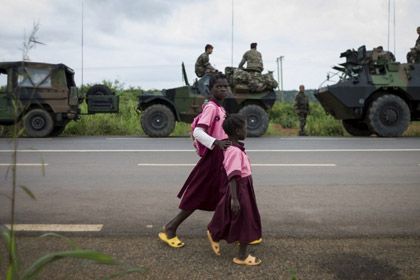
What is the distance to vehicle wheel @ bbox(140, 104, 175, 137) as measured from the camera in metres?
14.4

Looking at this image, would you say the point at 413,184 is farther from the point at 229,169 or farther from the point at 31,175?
the point at 31,175

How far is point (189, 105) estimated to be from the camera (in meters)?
14.6

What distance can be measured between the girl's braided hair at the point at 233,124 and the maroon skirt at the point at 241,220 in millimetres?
336

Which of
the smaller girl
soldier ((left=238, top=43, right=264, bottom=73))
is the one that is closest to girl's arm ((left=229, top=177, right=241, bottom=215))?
the smaller girl

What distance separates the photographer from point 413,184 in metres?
6.59

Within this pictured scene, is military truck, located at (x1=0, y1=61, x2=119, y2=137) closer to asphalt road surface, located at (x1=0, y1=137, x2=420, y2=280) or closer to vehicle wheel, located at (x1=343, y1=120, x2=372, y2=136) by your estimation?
asphalt road surface, located at (x1=0, y1=137, x2=420, y2=280)

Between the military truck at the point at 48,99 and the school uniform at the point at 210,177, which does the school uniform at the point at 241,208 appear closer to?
the school uniform at the point at 210,177

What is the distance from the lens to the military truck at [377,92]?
14.1m

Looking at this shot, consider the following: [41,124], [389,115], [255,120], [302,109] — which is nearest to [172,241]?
[255,120]

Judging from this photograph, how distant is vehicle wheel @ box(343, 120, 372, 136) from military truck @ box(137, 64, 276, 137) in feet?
9.94

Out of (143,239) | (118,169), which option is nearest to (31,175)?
(118,169)

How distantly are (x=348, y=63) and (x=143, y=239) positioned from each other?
1238cm

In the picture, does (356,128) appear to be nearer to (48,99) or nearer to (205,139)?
(48,99)

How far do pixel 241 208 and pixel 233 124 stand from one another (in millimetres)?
571
